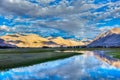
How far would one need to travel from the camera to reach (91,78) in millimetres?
31828

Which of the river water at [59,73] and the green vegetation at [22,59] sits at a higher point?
the green vegetation at [22,59]

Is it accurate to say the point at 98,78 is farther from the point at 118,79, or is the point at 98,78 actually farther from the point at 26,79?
the point at 26,79

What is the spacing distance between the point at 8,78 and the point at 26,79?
99.2 inches

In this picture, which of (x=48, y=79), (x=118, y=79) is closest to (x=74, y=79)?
(x=48, y=79)

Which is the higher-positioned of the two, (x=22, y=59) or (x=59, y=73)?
(x=22, y=59)

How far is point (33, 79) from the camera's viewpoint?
31.1 metres

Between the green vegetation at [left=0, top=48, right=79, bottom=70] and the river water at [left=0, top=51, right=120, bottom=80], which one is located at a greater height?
the green vegetation at [left=0, top=48, right=79, bottom=70]

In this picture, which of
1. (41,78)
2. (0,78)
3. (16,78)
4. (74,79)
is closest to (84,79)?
(74,79)

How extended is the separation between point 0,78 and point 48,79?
5.89 m

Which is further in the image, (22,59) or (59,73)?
(22,59)

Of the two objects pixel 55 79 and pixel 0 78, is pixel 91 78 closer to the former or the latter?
pixel 55 79

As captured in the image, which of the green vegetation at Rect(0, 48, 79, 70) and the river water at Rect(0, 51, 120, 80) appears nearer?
the river water at Rect(0, 51, 120, 80)

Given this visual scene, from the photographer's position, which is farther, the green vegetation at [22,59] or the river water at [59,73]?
the green vegetation at [22,59]

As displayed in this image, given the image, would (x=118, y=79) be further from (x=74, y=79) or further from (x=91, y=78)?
(x=74, y=79)
